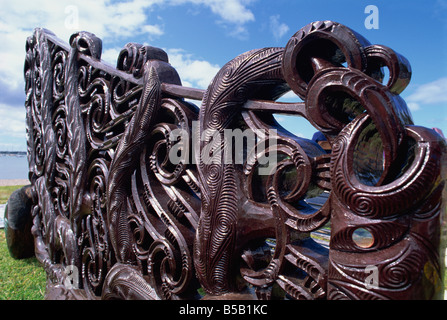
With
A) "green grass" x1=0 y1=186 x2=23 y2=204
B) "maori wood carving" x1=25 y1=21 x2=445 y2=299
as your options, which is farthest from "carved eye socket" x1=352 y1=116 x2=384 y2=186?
"green grass" x1=0 y1=186 x2=23 y2=204

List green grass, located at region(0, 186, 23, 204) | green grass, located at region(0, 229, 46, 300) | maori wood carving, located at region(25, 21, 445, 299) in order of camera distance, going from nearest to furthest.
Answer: maori wood carving, located at region(25, 21, 445, 299) → green grass, located at region(0, 229, 46, 300) → green grass, located at region(0, 186, 23, 204)

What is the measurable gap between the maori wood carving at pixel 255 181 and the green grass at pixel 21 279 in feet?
2.27

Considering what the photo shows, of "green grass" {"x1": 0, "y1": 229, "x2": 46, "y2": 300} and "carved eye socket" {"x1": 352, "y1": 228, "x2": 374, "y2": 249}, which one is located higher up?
Answer: "carved eye socket" {"x1": 352, "y1": 228, "x2": 374, "y2": 249}

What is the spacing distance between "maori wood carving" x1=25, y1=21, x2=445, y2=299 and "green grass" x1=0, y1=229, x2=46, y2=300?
0.69 m

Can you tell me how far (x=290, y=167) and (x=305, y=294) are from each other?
0.39m

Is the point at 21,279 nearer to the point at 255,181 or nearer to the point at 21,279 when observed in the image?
the point at 21,279

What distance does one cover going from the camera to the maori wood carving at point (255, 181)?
820mm

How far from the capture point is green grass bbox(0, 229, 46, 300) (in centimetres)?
266

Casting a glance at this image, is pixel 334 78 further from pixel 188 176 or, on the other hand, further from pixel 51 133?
pixel 51 133

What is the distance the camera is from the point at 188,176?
1.43 metres

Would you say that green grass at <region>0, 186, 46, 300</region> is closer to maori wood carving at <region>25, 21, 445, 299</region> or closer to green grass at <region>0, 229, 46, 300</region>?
green grass at <region>0, 229, 46, 300</region>

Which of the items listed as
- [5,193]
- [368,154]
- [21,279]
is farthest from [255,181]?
[5,193]

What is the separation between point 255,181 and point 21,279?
2.89 metres
